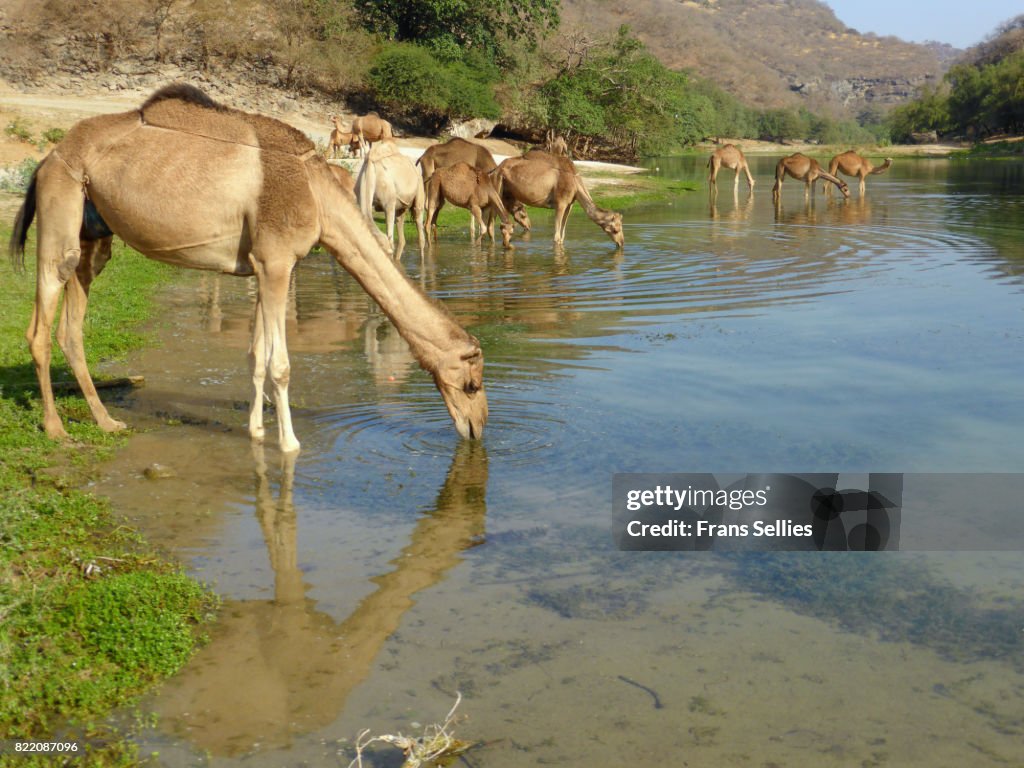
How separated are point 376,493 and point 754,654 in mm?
2808

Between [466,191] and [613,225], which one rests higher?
[466,191]

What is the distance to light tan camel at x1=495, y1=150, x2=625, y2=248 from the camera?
2095cm

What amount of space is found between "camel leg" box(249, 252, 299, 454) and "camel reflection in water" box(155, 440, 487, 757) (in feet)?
3.27

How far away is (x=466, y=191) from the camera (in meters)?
21.1

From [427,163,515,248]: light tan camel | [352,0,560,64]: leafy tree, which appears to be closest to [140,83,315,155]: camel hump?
[427,163,515,248]: light tan camel

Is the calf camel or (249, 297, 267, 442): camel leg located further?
the calf camel

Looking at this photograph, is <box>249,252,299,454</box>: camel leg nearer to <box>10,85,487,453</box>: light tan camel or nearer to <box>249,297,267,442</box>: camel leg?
<box>10,85,487,453</box>: light tan camel

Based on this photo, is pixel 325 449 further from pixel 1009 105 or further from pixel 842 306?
pixel 1009 105

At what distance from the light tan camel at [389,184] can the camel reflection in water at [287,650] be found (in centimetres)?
1295

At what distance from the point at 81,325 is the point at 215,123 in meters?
1.80

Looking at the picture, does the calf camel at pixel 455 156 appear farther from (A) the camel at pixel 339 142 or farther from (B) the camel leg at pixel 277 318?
(B) the camel leg at pixel 277 318

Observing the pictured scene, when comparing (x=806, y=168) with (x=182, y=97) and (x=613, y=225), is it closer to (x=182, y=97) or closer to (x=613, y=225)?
(x=613, y=225)

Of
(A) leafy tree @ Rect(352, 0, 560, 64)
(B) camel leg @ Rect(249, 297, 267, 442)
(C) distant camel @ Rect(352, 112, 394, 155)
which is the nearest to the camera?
(B) camel leg @ Rect(249, 297, 267, 442)

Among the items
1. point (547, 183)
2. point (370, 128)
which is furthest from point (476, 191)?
point (370, 128)
